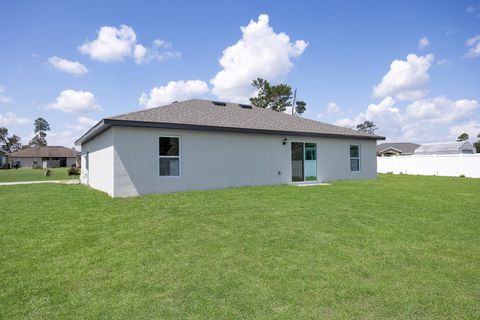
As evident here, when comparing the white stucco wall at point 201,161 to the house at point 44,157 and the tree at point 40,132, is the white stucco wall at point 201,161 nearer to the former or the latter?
the house at point 44,157

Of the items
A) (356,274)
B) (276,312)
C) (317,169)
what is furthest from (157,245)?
(317,169)

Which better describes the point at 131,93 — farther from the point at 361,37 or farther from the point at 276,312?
the point at 276,312

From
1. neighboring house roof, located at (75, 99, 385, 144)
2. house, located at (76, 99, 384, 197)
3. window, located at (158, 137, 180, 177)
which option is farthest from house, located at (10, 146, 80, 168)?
window, located at (158, 137, 180, 177)

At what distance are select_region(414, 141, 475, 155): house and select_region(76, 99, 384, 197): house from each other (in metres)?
27.7

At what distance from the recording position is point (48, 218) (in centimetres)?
697

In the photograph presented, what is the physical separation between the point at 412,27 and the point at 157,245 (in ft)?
50.6

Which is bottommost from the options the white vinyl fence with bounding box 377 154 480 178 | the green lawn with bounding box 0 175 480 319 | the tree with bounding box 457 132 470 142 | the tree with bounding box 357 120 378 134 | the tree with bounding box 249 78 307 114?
the green lawn with bounding box 0 175 480 319

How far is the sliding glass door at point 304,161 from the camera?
46.7 feet

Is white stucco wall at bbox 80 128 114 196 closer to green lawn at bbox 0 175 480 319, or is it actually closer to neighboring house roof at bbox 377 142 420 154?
green lawn at bbox 0 175 480 319

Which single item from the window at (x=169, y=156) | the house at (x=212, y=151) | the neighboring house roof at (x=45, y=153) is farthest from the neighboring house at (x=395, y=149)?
the neighboring house roof at (x=45, y=153)

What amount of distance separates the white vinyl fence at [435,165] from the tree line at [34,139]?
300 ft

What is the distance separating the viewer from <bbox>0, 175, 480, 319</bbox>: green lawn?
2.96 metres

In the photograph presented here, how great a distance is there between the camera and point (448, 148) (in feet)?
123

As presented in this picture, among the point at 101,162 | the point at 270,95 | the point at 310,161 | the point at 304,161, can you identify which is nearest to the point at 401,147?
the point at 270,95
